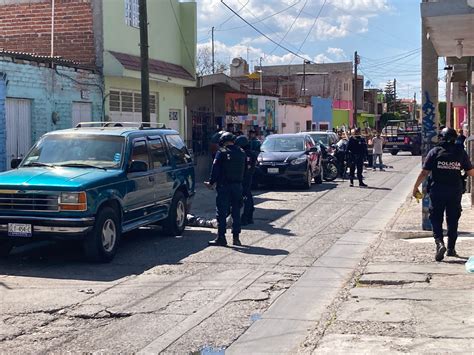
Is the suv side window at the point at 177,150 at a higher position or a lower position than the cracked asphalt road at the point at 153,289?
higher

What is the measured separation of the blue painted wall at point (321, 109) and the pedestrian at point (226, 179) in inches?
1722

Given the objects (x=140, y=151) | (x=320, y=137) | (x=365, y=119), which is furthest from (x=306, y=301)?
(x=365, y=119)

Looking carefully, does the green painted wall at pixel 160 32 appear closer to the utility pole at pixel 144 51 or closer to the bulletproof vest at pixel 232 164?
the utility pole at pixel 144 51

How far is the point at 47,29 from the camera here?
797 inches

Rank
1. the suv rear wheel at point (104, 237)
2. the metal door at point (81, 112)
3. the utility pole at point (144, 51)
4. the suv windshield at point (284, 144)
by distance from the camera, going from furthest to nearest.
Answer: the suv windshield at point (284, 144), the metal door at point (81, 112), the utility pole at point (144, 51), the suv rear wheel at point (104, 237)

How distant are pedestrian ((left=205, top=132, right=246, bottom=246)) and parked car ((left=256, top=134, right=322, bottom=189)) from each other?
9965 mm

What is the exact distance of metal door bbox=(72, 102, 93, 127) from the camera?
59.8 ft

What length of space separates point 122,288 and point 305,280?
88.3 inches

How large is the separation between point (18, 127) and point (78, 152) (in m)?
5.74

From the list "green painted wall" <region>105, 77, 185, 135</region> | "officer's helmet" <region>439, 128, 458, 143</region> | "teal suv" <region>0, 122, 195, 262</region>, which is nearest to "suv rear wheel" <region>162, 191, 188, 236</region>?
"teal suv" <region>0, 122, 195, 262</region>

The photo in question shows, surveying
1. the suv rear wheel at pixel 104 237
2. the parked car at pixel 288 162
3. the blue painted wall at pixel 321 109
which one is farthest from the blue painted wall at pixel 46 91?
the blue painted wall at pixel 321 109

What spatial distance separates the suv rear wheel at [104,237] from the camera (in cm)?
959

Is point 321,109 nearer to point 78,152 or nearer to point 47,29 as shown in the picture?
point 47,29

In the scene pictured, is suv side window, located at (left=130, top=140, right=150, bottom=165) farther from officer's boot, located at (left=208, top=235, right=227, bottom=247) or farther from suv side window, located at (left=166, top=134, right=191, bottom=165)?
officer's boot, located at (left=208, top=235, right=227, bottom=247)
